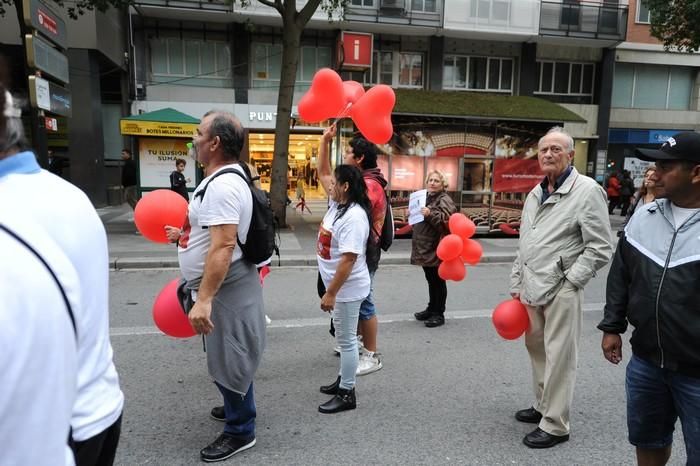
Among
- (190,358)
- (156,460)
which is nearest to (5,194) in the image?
(156,460)

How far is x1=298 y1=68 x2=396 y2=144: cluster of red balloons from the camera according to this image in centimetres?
388

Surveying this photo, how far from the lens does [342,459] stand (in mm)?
2867

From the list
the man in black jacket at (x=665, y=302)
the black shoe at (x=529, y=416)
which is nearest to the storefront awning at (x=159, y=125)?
the black shoe at (x=529, y=416)

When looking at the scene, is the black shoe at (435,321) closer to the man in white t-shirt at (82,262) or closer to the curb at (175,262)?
the curb at (175,262)

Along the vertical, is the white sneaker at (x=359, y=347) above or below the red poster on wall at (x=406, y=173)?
below

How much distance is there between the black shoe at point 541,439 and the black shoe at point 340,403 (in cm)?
117

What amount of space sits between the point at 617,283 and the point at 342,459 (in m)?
1.80

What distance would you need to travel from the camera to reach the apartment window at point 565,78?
22.0 meters

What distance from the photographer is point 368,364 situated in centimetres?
414

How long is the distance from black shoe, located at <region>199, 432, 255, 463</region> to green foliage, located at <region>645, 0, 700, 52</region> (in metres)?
15.3

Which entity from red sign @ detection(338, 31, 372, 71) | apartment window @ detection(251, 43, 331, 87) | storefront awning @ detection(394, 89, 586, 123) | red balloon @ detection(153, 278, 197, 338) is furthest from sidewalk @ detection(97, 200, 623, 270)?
apartment window @ detection(251, 43, 331, 87)

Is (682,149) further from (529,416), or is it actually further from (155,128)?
(155,128)

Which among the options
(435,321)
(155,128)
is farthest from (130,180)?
(435,321)

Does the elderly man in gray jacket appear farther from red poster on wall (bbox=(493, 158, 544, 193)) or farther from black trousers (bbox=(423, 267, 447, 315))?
red poster on wall (bbox=(493, 158, 544, 193))
